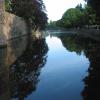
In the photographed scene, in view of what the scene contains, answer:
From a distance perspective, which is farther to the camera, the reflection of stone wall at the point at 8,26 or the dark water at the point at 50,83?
the reflection of stone wall at the point at 8,26

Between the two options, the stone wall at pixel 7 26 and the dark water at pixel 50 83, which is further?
the stone wall at pixel 7 26

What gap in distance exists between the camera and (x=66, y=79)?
11.8m

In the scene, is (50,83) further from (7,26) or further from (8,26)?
(8,26)

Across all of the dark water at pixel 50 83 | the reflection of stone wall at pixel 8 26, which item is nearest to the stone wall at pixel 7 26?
the reflection of stone wall at pixel 8 26

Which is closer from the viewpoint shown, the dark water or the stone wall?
the dark water

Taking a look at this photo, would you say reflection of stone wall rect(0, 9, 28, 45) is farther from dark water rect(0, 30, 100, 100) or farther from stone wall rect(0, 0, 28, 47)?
dark water rect(0, 30, 100, 100)

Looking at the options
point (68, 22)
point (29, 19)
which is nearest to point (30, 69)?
point (29, 19)

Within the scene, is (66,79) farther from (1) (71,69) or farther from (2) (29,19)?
(2) (29,19)

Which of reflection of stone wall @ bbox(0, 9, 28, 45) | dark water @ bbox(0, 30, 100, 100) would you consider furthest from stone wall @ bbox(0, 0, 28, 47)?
dark water @ bbox(0, 30, 100, 100)

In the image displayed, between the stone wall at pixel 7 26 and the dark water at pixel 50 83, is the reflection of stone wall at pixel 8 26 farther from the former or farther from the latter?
the dark water at pixel 50 83

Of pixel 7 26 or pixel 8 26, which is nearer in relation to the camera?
pixel 7 26

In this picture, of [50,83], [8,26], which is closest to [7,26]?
[8,26]

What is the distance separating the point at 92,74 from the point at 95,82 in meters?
1.88

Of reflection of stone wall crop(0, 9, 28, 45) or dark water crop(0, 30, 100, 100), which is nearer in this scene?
dark water crop(0, 30, 100, 100)
